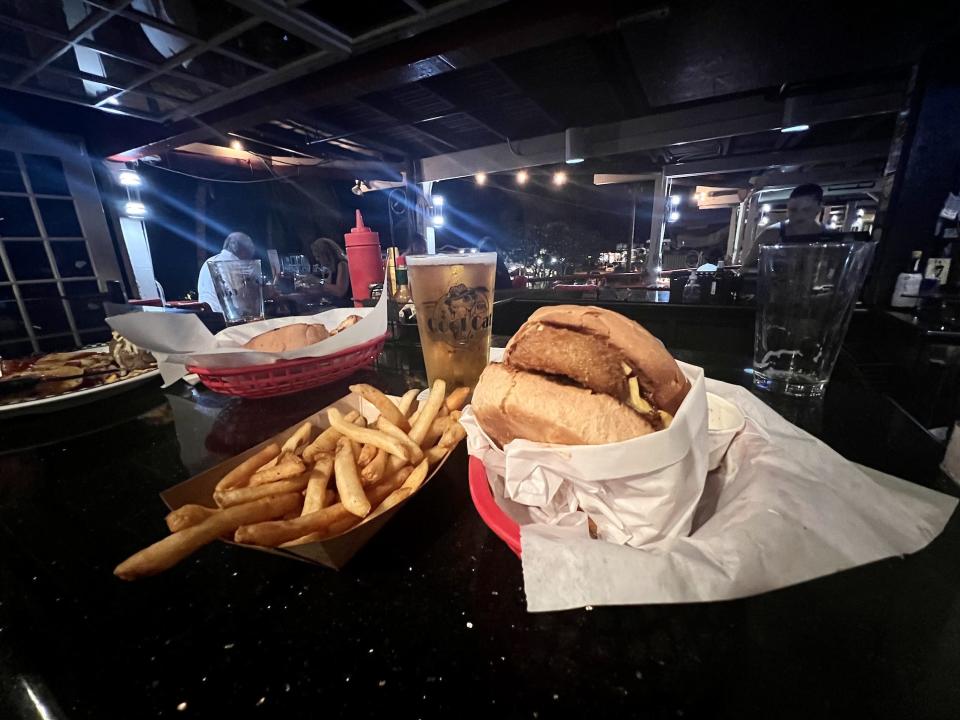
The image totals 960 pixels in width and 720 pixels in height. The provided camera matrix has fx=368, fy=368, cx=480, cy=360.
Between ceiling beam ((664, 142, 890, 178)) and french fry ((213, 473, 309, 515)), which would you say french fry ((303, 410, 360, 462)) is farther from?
ceiling beam ((664, 142, 890, 178))

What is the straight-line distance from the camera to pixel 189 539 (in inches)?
20.2

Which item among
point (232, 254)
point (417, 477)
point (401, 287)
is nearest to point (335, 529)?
point (417, 477)

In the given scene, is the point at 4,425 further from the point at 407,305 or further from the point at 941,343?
the point at 941,343

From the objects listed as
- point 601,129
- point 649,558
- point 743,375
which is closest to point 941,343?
point 743,375

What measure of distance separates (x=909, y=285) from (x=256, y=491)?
425cm

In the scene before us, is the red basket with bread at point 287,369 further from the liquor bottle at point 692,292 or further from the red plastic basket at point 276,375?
the liquor bottle at point 692,292

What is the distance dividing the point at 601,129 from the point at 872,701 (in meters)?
5.72

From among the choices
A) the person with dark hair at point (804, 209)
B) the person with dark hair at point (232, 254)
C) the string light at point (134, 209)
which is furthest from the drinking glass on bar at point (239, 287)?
the string light at point (134, 209)

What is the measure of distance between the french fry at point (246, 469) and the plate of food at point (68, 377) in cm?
88

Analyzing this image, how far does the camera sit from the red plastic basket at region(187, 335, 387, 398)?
1105mm

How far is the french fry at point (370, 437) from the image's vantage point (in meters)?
0.72

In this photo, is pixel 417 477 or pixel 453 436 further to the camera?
pixel 453 436

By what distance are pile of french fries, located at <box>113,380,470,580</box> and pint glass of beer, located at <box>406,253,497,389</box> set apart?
217 millimetres

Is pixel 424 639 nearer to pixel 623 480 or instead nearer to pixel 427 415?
pixel 623 480
